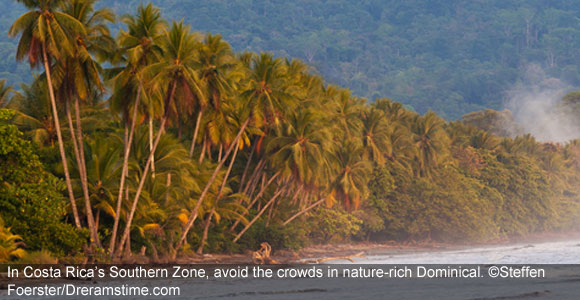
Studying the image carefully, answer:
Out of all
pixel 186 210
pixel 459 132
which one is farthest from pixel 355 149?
pixel 459 132

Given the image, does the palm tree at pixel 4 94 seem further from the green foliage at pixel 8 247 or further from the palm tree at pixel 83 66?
the green foliage at pixel 8 247

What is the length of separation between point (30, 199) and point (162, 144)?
A: 7.57 meters

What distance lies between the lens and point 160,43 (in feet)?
86.3

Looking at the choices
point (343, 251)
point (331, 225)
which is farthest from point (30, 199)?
point (343, 251)

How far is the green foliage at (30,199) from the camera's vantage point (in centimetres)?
2172

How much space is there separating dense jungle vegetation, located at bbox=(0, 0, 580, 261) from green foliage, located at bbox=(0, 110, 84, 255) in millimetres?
49

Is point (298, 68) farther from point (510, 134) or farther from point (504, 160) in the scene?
point (510, 134)

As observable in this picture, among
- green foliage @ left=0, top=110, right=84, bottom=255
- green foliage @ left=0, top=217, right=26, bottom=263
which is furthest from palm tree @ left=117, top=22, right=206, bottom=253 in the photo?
green foliage @ left=0, top=217, right=26, bottom=263

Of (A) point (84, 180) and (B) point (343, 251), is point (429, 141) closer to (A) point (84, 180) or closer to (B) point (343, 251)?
(B) point (343, 251)

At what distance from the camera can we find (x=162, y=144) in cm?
2866

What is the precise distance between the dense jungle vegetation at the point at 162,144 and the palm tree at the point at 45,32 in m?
0.05

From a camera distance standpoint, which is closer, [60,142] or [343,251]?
[60,142]

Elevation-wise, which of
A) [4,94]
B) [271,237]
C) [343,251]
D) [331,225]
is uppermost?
[4,94]

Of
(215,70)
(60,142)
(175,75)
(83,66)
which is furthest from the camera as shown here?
(215,70)
